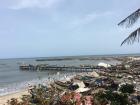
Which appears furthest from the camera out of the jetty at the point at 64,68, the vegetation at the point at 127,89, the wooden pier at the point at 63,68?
the jetty at the point at 64,68

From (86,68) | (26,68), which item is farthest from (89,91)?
(26,68)

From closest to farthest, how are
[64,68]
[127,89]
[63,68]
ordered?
[127,89]
[64,68]
[63,68]

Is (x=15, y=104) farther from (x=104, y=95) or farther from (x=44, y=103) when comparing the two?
(x=104, y=95)

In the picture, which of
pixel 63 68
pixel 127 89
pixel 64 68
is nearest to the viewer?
pixel 127 89

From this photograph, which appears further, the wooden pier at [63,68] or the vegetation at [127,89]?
the wooden pier at [63,68]

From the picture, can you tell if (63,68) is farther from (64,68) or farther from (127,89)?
(127,89)

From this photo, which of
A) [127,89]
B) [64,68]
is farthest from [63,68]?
[127,89]

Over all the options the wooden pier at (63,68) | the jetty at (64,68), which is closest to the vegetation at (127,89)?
the jetty at (64,68)

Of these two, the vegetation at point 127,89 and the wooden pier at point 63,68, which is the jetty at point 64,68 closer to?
the wooden pier at point 63,68

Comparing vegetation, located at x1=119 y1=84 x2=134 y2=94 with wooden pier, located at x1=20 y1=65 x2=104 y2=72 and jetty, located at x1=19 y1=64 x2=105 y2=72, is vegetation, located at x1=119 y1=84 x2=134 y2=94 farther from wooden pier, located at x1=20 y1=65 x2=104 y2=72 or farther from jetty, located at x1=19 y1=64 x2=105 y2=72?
wooden pier, located at x1=20 y1=65 x2=104 y2=72

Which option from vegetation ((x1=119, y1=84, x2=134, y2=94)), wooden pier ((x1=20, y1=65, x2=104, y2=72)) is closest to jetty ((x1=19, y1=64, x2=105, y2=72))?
wooden pier ((x1=20, y1=65, x2=104, y2=72))

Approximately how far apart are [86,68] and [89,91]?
55745mm

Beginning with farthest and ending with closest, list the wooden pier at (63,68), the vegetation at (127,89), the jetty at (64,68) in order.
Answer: the jetty at (64,68), the wooden pier at (63,68), the vegetation at (127,89)

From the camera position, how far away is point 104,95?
21.0 meters
